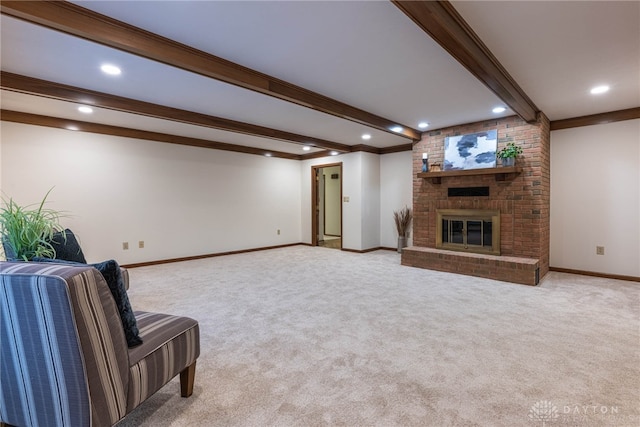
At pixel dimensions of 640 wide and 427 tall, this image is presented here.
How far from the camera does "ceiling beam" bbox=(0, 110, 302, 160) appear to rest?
426 cm

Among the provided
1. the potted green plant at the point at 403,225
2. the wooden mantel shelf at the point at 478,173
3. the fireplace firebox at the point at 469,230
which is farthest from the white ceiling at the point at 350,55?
the potted green plant at the point at 403,225

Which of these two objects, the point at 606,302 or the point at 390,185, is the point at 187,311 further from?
the point at 390,185

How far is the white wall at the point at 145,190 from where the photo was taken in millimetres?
4426

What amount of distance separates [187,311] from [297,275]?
1846mm

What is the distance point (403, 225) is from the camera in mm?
6559

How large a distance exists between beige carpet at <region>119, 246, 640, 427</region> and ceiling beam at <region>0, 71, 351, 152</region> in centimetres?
225

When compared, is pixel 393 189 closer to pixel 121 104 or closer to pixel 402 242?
pixel 402 242

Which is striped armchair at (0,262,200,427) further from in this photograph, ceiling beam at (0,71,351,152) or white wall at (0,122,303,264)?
white wall at (0,122,303,264)


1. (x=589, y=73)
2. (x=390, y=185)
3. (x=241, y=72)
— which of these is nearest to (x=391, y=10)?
(x=241, y=72)

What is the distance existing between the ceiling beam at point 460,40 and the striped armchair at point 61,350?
208 centimetres

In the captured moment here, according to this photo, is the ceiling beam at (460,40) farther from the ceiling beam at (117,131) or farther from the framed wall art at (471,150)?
the ceiling beam at (117,131)

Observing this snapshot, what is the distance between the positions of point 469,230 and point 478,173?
3.05 ft

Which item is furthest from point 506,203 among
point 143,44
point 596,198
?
point 143,44

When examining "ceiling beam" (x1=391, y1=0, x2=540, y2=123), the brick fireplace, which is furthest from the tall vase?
"ceiling beam" (x1=391, y1=0, x2=540, y2=123)
